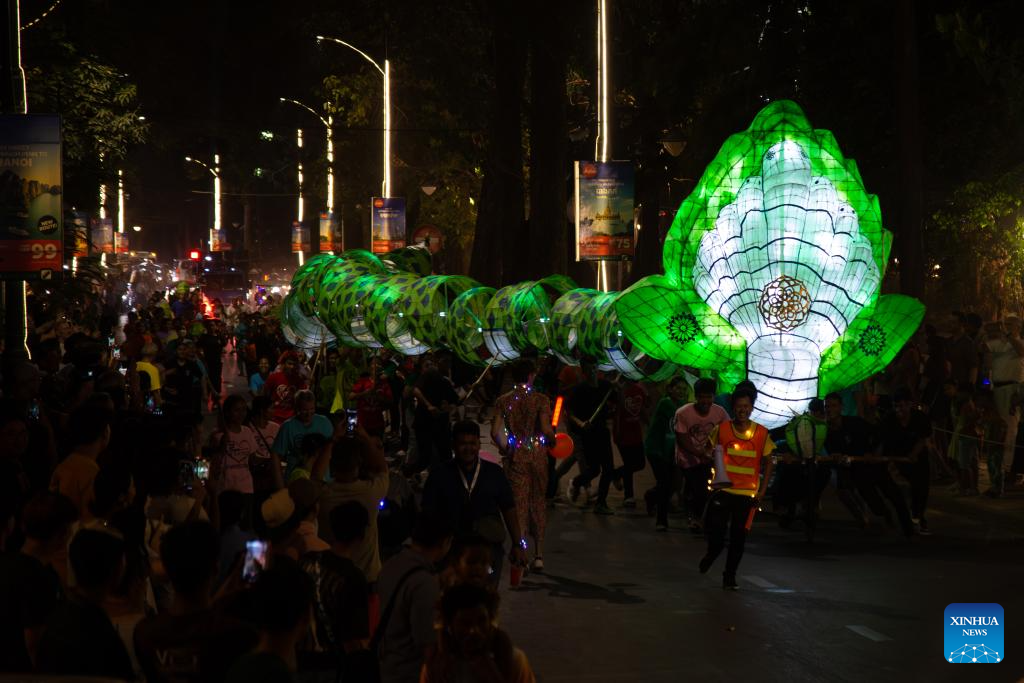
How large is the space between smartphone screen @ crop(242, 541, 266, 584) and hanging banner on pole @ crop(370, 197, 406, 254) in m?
31.4

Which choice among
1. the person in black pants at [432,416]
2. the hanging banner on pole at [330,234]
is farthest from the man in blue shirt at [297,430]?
the hanging banner on pole at [330,234]

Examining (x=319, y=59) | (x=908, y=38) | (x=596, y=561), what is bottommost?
(x=596, y=561)

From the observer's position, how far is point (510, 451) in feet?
41.8

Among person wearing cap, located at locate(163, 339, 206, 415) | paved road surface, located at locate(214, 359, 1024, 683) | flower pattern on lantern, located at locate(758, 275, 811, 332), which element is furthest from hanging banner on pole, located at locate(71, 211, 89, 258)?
flower pattern on lantern, located at locate(758, 275, 811, 332)

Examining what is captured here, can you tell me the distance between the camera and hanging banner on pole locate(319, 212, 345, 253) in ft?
176

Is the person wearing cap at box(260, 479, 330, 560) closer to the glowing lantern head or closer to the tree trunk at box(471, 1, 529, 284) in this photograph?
the glowing lantern head

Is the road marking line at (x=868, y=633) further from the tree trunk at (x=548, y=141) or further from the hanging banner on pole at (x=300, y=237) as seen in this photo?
the hanging banner on pole at (x=300, y=237)

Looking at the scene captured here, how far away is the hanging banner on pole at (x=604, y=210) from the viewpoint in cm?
2453

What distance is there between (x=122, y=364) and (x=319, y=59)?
19880mm

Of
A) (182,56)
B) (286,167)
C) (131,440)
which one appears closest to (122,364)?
(131,440)

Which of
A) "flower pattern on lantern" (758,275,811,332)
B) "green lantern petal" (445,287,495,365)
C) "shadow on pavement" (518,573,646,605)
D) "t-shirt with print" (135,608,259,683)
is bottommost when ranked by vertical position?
"shadow on pavement" (518,573,646,605)

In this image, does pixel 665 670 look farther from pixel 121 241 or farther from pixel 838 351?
pixel 121 241

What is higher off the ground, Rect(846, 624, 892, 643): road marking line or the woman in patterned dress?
the woman in patterned dress

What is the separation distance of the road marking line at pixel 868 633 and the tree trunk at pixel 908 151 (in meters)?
11.6
